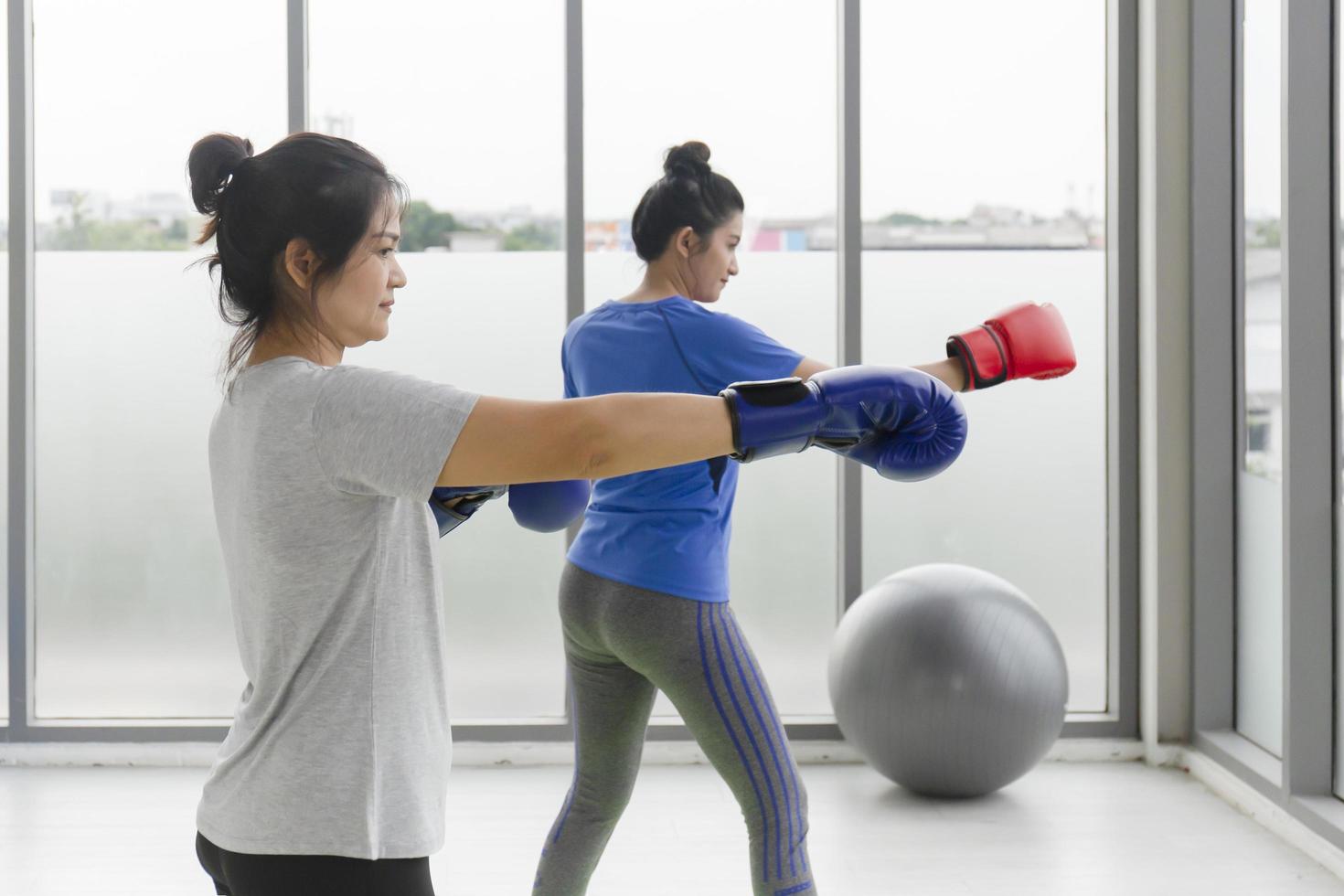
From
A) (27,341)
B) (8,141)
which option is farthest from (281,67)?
(27,341)

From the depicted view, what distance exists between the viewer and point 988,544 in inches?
155

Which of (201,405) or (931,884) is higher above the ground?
(201,405)

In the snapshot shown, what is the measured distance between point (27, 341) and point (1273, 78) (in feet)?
11.0

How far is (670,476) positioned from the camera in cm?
204

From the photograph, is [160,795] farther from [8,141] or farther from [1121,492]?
[1121,492]

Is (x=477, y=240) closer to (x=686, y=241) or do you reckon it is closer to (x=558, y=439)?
(x=686, y=241)

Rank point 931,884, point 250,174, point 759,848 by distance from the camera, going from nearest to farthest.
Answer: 1. point 250,174
2. point 759,848
3. point 931,884

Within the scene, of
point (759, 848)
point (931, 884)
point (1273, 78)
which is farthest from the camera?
point (1273, 78)

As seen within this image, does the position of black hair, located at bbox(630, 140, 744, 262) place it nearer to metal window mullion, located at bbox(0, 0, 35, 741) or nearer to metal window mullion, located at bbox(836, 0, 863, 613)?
metal window mullion, located at bbox(836, 0, 863, 613)

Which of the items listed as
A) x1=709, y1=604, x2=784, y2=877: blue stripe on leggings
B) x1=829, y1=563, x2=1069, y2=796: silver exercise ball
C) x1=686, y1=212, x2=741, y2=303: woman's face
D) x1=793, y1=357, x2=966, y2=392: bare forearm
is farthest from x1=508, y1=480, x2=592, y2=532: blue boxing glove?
x1=829, y1=563, x2=1069, y2=796: silver exercise ball

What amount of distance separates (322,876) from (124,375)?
3.06 metres

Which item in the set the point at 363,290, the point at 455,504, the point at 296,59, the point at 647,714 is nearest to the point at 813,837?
the point at 647,714

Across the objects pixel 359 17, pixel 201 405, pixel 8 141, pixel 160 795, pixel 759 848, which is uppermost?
pixel 359 17

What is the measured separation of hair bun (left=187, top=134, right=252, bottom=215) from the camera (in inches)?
48.3
